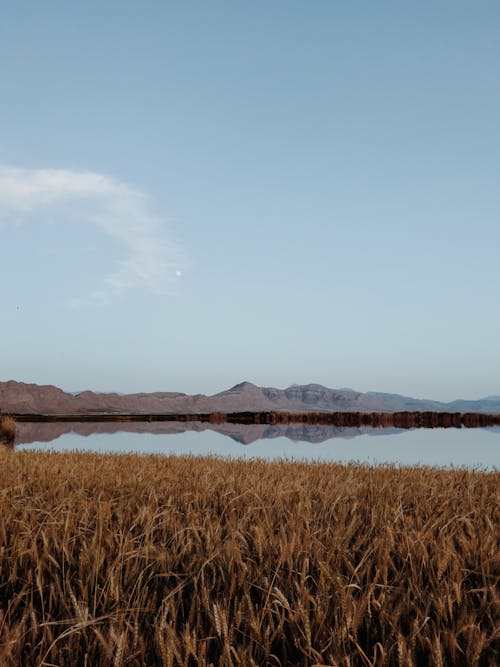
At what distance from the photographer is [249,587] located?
90.0 inches

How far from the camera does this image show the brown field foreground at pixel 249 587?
1817 millimetres

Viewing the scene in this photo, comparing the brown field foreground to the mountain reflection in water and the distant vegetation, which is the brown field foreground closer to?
the distant vegetation

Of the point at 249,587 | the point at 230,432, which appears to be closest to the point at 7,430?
the point at 249,587

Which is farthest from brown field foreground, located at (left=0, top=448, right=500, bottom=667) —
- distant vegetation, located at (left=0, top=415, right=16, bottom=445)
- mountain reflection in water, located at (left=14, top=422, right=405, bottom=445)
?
mountain reflection in water, located at (left=14, top=422, right=405, bottom=445)

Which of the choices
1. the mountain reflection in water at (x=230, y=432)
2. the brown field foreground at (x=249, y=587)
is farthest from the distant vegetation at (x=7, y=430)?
the brown field foreground at (x=249, y=587)

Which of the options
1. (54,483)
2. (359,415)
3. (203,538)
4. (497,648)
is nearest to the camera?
(497,648)

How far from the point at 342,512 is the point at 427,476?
309cm

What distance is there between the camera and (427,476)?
Result: 6.42 m

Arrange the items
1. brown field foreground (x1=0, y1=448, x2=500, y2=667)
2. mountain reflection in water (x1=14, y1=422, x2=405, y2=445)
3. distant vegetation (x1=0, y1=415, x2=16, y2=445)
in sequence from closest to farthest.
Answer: brown field foreground (x1=0, y1=448, x2=500, y2=667) → distant vegetation (x1=0, y1=415, x2=16, y2=445) → mountain reflection in water (x1=14, y1=422, x2=405, y2=445)

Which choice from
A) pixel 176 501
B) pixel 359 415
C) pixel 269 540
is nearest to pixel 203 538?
pixel 269 540

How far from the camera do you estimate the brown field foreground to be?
1.82 metres

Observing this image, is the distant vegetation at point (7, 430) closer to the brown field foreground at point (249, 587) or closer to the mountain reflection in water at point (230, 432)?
the mountain reflection in water at point (230, 432)

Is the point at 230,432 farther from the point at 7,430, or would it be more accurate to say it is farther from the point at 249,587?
the point at 249,587

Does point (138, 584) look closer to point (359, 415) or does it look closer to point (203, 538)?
point (203, 538)
